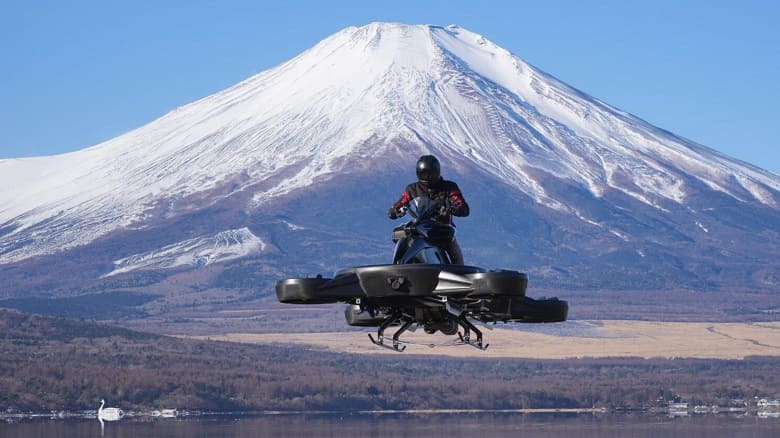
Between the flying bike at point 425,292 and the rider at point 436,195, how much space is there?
4 cm

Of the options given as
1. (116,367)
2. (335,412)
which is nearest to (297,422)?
(335,412)

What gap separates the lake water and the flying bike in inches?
4116

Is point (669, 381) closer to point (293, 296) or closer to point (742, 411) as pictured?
point (742, 411)

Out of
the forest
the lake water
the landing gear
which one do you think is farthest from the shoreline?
the landing gear

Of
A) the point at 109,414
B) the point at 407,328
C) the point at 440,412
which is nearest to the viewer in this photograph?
the point at 407,328

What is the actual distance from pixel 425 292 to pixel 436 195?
1.17 meters

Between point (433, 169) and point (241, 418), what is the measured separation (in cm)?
15241

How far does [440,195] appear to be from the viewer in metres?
10.8

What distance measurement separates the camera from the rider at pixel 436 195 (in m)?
10.5

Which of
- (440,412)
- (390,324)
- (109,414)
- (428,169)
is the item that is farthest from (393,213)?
(440,412)

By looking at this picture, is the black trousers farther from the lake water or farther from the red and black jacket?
the lake water

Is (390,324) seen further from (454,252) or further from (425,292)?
(425,292)

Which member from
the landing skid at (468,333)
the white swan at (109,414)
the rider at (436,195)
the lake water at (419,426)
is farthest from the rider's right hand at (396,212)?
the white swan at (109,414)

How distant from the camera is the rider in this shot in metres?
10.5
